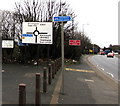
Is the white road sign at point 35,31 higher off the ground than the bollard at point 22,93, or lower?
higher

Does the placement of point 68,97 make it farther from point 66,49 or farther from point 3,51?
point 66,49

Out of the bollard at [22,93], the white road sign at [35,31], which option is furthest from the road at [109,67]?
the bollard at [22,93]

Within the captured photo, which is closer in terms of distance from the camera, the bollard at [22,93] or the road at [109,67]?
the bollard at [22,93]

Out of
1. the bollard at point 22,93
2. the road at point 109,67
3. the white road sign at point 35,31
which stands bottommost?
the road at point 109,67

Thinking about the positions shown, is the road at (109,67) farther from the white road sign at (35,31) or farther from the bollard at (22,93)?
the bollard at (22,93)

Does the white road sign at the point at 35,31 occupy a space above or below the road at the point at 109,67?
above

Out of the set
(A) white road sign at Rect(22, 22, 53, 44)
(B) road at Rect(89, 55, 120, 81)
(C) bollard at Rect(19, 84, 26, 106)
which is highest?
(A) white road sign at Rect(22, 22, 53, 44)

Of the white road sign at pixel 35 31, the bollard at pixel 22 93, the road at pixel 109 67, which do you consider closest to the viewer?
the bollard at pixel 22 93

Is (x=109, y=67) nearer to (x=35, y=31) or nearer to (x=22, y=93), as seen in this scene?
(x=35, y=31)

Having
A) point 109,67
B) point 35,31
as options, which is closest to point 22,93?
point 35,31

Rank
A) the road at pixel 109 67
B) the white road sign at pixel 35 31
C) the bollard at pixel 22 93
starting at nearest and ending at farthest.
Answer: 1. the bollard at pixel 22 93
2. the road at pixel 109 67
3. the white road sign at pixel 35 31

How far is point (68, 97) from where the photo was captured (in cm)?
558

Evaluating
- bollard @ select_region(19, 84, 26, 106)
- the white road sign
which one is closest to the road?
the white road sign

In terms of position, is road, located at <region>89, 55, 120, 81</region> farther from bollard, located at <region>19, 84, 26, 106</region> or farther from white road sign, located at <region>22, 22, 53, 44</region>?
bollard, located at <region>19, 84, 26, 106</region>
